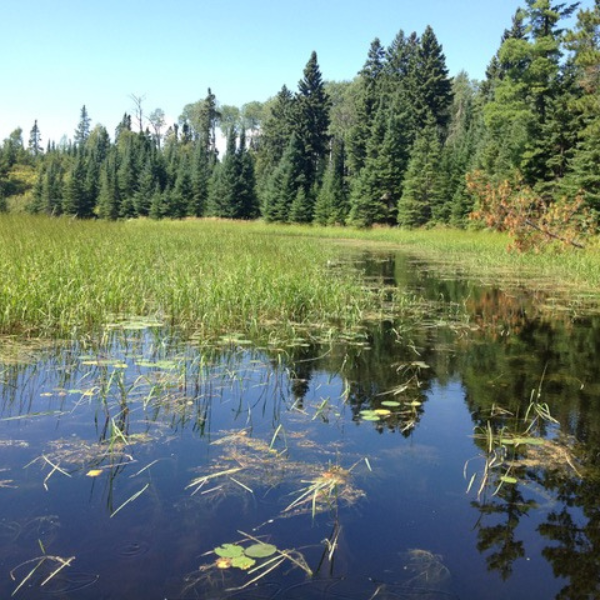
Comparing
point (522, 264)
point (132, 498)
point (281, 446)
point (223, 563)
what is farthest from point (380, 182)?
point (223, 563)

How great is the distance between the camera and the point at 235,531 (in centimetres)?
259

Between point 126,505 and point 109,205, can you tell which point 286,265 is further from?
point 109,205

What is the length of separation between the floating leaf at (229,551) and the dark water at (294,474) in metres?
0.05

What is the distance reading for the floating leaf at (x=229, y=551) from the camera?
7.75 feet

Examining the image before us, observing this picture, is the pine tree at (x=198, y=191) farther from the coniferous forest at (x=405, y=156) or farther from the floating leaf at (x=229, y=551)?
the floating leaf at (x=229, y=551)

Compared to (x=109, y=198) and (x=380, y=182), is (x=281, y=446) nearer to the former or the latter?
(x=380, y=182)

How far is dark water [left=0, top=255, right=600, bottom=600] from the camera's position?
7.62 ft

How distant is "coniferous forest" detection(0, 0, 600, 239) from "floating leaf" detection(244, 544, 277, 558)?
13016mm

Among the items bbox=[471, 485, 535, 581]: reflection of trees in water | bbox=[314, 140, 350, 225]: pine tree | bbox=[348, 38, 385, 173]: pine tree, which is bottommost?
bbox=[471, 485, 535, 581]: reflection of trees in water

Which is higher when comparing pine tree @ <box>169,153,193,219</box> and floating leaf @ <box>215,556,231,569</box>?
pine tree @ <box>169,153,193,219</box>

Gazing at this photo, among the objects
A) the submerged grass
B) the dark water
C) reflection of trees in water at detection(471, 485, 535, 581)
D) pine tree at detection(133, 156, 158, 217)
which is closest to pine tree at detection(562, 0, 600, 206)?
the submerged grass

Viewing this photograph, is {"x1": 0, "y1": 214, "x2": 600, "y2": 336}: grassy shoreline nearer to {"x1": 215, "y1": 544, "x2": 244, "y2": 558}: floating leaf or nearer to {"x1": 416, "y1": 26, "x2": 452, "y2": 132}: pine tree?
{"x1": 215, "y1": 544, "x2": 244, "y2": 558}: floating leaf

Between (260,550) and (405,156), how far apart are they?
46.1 meters

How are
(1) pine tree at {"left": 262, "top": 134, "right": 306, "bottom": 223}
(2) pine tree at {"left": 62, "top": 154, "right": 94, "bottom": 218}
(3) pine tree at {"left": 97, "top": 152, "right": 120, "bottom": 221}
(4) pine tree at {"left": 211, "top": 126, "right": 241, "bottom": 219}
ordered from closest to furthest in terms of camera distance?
(1) pine tree at {"left": 262, "top": 134, "right": 306, "bottom": 223}
(4) pine tree at {"left": 211, "top": 126, "right": 241, "bottom": 219}
(3) pine tree at {"left": 97, "top": 152, "right": 120, "bottom": 221}
(2) pine tree at {"left": 62, "top": 154, "right": 94, "bottom": 218}
